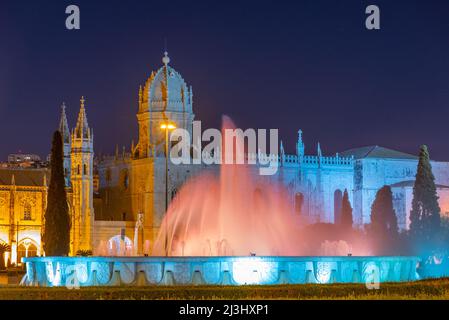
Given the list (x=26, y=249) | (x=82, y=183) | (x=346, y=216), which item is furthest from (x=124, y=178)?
(x=346, y=216)

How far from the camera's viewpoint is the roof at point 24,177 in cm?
6969

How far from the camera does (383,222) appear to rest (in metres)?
59.4

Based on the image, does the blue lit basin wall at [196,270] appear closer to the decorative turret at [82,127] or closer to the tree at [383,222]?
the tree at [383,222]

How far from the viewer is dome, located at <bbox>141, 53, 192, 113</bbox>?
70.9m

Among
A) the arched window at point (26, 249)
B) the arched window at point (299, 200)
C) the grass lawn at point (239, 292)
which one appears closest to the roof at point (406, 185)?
the arched window at point (299, 200)

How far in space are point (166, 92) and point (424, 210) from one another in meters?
24.2

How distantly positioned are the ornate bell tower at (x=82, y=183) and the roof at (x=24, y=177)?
522cm

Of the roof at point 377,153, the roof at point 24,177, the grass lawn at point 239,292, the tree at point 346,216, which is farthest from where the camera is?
the roof at point 377,153

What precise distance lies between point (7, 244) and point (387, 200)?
24.1m

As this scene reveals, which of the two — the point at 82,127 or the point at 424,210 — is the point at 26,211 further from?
the point at 424,210

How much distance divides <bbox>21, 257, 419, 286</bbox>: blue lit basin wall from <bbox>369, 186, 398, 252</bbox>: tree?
891 inches

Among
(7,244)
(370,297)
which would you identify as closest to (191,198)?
(7,244)
